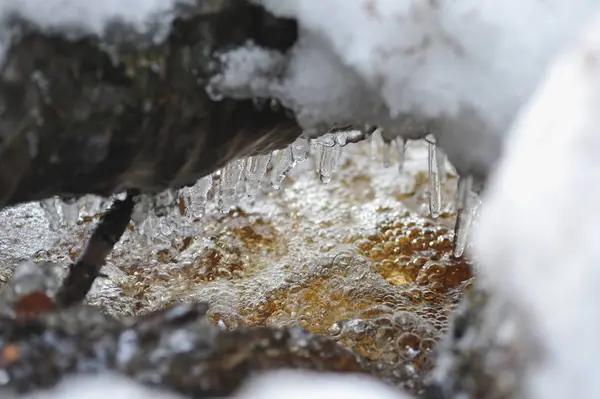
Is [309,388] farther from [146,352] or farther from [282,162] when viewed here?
[282,162]

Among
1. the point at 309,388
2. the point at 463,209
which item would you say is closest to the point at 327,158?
the point at 463,209

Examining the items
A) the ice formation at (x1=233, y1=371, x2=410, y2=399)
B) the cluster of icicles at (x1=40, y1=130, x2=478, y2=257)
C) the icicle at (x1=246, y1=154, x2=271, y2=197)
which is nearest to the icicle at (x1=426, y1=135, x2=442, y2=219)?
the cluster of icicles at (x1=40, y1=130, x2=478, y2=257)

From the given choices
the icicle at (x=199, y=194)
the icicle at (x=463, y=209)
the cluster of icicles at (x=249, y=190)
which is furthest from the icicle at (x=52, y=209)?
the icicle at (x=463, y=209)

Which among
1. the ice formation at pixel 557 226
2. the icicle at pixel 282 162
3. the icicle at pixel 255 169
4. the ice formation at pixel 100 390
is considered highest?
the icicle at pixel 282 162

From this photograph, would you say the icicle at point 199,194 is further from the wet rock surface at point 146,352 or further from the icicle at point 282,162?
the wet rock surface at point 146,352

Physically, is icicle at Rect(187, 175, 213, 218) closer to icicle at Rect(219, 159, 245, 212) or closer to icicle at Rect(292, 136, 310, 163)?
icicle at Rect(219, 159, 245, 212)

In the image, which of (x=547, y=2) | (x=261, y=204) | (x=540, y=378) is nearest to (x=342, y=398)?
(x=540, y=378)
